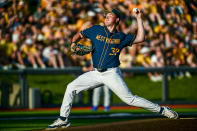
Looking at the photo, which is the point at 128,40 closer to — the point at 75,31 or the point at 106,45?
the point at 106,45

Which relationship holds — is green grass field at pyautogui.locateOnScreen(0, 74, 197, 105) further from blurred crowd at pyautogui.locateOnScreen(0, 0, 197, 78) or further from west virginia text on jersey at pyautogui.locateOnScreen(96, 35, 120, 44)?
west virginia text on jersey at pyautogui.locateOnScreen(96, 35, 120, 44)

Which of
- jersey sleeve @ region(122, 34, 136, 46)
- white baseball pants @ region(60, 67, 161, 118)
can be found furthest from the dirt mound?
jersey sleeve @ region(122, 34, 136, 46)

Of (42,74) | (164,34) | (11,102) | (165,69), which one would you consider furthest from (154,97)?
(11,102)

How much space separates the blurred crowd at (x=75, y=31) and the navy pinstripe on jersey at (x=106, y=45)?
8384 millimetres

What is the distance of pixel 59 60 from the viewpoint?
49.8 feet

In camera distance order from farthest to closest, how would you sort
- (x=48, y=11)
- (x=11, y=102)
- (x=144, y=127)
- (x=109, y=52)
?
(x=48, y=11), (x=11, y=102), (x=109, y=52), (x=144, y=127)

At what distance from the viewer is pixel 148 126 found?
19.2 ft

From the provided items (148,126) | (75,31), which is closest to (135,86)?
(75,31)

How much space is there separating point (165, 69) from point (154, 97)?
1.07 metres

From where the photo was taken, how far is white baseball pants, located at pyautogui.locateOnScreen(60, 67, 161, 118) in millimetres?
6211

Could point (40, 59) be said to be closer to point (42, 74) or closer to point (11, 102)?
point (42, 74)

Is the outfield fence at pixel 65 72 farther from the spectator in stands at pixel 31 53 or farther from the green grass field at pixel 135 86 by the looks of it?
the spectator in stands at pixel 31 53

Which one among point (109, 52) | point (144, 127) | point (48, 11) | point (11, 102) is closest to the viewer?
point (144, 127)

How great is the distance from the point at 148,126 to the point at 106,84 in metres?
0.90
